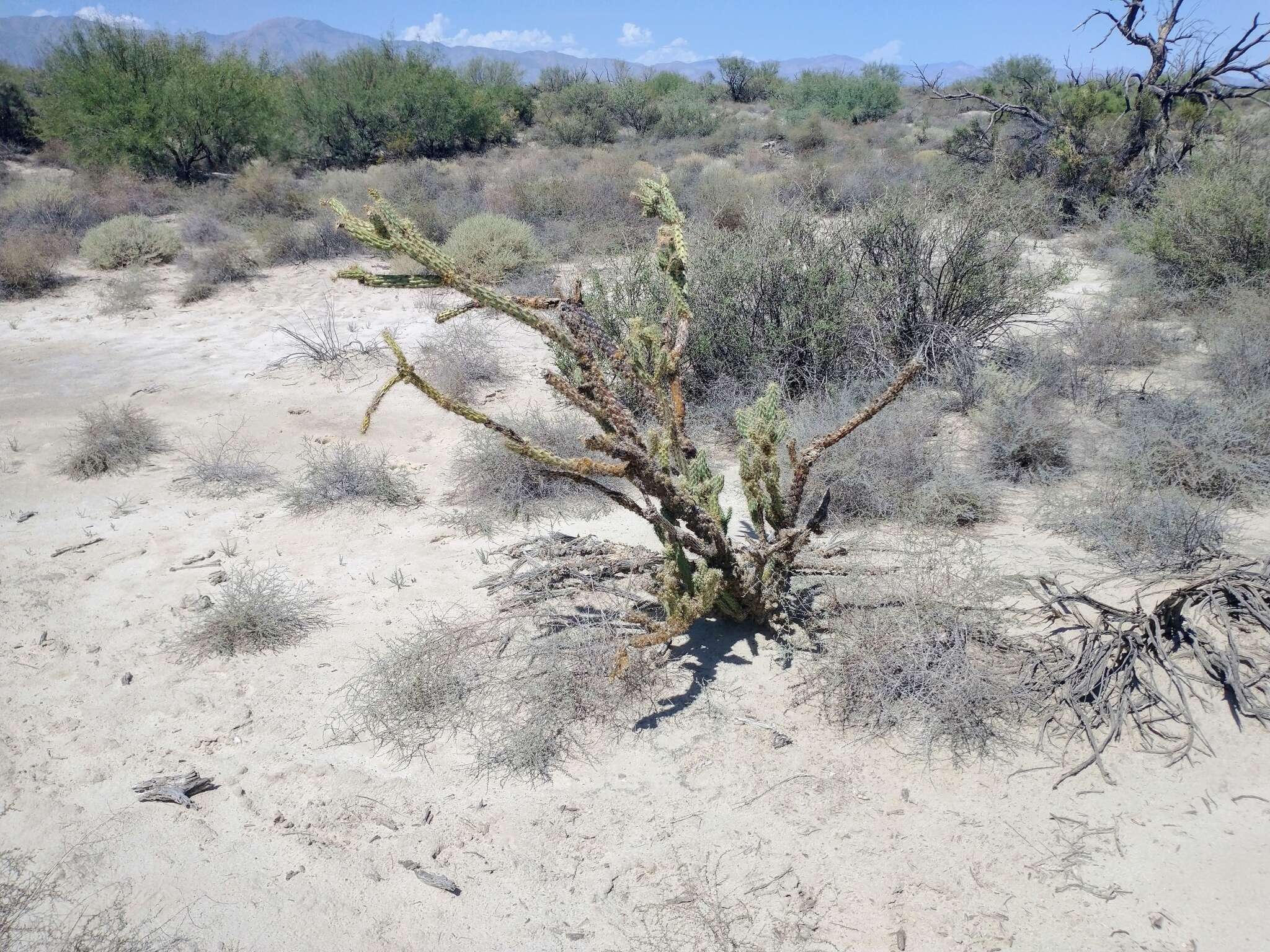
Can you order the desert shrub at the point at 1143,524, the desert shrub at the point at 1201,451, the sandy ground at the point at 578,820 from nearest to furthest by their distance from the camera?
1. the sandy ground at the point at 578,820
2. the desert shrub at the point at 1143,524
3. the desert shrub at the point at 1201,451

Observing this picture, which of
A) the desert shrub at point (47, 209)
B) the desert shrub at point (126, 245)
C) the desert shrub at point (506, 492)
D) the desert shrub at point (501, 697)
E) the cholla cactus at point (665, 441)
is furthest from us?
the desert shrub at point (47, 209)

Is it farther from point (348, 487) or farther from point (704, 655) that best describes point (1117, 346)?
point (348, 487)

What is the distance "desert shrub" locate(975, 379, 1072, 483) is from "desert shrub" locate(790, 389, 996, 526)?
11.4 inches

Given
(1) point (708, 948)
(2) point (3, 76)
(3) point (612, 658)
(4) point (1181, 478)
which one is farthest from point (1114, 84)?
(2) point (3, 76)

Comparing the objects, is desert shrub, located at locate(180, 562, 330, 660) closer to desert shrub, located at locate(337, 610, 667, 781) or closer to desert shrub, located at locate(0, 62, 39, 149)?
desert shrub, located at locate(337, 610, 667, 781)

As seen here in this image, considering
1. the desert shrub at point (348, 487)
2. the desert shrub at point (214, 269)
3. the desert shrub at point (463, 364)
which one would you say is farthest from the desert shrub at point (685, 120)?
the desert shrub at point (348, 487)

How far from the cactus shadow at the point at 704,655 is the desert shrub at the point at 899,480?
115 centimetres

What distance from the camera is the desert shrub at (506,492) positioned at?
5.16 metres

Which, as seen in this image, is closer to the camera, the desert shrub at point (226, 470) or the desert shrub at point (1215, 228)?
the desert shrub at point (226, 470)

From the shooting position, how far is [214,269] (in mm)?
11039

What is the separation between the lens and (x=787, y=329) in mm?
6602

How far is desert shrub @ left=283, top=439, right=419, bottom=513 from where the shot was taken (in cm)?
544

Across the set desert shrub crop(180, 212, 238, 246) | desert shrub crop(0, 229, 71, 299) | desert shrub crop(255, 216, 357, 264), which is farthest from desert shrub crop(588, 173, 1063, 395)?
desert shrub crop(180, 212, 238, 246)

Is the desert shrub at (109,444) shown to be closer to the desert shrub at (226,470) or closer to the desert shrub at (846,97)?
the desert shrub at (226,470)
